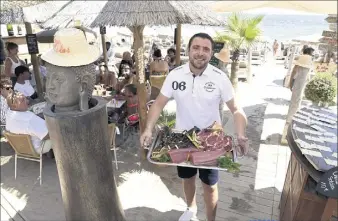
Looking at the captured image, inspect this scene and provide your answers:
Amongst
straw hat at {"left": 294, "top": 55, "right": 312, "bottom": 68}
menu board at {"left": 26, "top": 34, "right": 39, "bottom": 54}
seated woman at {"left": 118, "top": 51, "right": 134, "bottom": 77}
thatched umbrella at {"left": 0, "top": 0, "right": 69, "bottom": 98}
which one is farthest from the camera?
seated woman at {"left": 118, "top": 51, "right": 134, "bottom": 77}

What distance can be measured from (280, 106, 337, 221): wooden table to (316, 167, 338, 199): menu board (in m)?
0.10

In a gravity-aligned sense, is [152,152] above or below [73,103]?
below

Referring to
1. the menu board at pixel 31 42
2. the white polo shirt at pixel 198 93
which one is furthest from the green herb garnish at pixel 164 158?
the menu board at pixel 31 42

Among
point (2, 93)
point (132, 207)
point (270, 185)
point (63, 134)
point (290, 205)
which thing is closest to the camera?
point (63, 134)

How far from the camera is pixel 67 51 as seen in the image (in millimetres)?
2400

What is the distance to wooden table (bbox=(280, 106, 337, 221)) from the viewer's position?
2285 millimetres

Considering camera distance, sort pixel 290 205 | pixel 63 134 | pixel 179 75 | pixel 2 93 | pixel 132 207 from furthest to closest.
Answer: pixel 2 93 < pixel 132 207 < pixel 290 205 < pixel 179 75 < pixel 63 134

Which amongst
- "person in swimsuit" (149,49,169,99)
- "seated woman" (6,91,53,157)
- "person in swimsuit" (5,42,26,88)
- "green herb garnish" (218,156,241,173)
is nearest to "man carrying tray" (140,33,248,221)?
"green herb garnish" (218,156,241,173)

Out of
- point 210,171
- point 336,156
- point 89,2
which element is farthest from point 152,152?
point 89,2

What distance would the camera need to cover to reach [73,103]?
98.3 inches

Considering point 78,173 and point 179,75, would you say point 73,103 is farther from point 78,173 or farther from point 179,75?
point 179,75

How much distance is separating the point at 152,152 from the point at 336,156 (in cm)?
163

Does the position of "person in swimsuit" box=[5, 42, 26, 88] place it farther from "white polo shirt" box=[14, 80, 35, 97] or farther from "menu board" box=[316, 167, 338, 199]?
"menu board" box=[316, 167, 338, 199]

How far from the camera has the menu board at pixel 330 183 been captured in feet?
6.78
